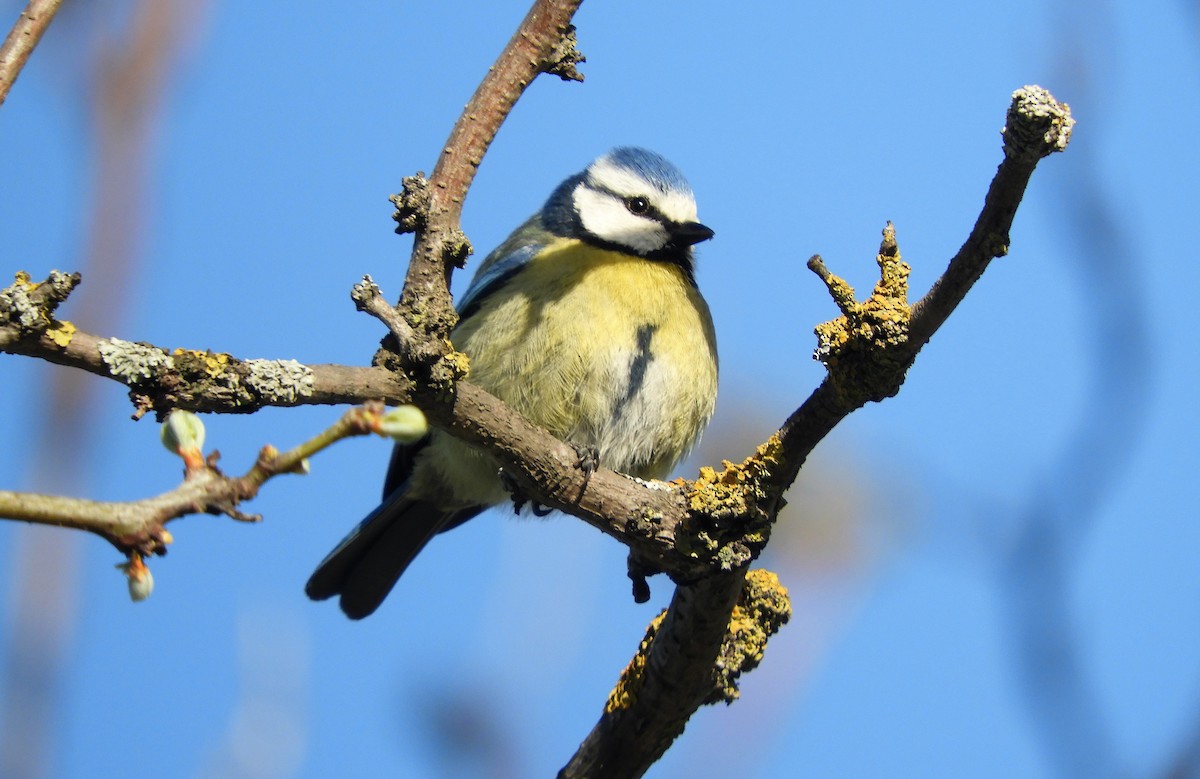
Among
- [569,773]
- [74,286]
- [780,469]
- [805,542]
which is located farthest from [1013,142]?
[805,542]

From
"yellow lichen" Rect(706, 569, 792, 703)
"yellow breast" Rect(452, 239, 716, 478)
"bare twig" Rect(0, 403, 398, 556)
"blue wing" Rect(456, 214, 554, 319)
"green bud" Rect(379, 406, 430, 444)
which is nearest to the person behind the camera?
"bare twig" Rect(0, 403, 398, 556)

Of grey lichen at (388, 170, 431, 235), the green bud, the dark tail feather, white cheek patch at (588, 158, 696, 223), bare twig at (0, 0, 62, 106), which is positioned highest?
white cheek patch at (588, 158, 696, 223)

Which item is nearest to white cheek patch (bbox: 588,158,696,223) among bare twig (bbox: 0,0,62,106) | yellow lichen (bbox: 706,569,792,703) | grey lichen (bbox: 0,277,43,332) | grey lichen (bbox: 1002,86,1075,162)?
yellow lichen (bbox: 706,569,792,703)

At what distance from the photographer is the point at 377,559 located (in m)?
4.26

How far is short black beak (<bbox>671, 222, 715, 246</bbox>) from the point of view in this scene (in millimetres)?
4004

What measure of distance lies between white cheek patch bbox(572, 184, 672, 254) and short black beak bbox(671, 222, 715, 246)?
0.03 metres

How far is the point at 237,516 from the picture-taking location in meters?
1.14

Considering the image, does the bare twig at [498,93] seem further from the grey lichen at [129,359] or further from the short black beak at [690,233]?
the short black beak at [690,233]

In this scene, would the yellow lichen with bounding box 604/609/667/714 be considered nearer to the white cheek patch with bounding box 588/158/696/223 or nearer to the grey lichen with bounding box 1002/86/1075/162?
the grey lichen with bounding box 1002/86/1075/162

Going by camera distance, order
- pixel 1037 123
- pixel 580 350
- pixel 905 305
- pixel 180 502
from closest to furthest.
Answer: pixel 180 502 → pixel 1037 123 → pixel 905 305 → pixel 580 350

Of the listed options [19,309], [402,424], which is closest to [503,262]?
[19,309]

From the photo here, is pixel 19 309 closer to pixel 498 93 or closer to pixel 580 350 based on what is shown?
pixel 498 93

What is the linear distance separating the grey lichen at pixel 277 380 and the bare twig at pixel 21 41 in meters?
0.63

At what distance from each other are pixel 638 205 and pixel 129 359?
263cm
